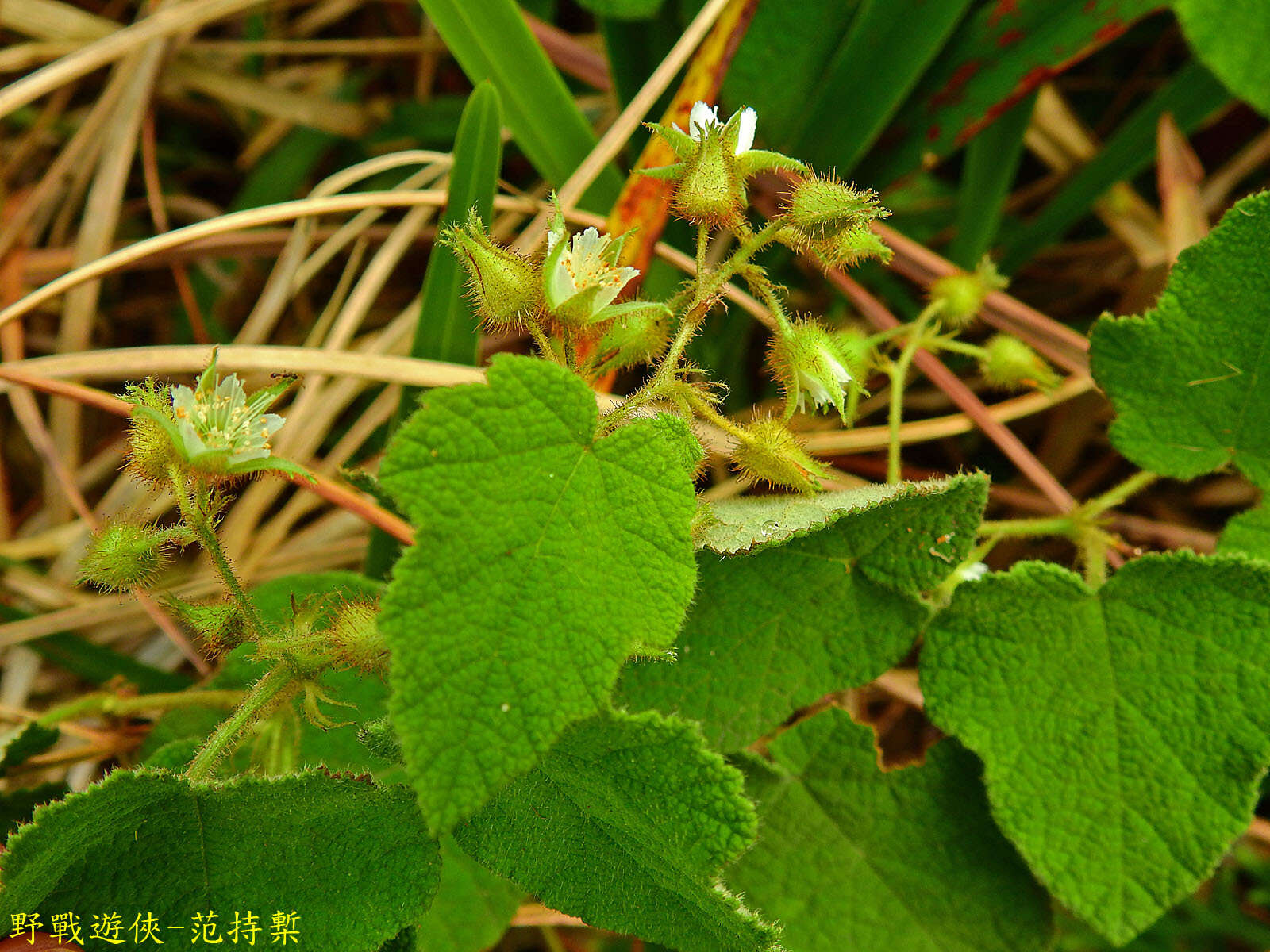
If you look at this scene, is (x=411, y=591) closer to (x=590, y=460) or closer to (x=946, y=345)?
(x=590, y=460)

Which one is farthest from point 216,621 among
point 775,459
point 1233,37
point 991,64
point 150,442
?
point 1233,37

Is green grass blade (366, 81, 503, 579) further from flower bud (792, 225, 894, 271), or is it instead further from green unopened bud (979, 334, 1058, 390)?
green unopened bud (979, 334, 1058, 390)

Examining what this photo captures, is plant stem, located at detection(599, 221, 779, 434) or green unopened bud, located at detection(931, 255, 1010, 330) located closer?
plant stem, located at detection(599, 221, 779, 434)

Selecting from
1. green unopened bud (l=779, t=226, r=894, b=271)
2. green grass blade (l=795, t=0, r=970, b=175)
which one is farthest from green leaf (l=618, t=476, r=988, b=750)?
green grass blade (l=795, t=0, r=970, b=175)

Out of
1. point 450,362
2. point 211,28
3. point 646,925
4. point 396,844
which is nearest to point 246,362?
point 450,362

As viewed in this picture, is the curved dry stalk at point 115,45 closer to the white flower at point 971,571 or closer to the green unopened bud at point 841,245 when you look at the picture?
the green unopened bud at point 841,245

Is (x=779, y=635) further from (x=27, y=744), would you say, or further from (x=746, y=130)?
(x=27, y=744)
